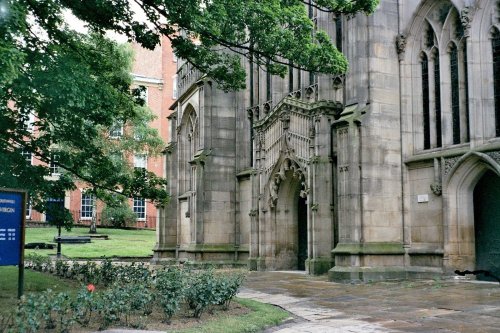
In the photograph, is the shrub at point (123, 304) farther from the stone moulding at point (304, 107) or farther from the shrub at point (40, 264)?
the stone moulding at point (304, 107)

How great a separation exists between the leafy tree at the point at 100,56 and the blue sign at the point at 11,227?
2.20 m

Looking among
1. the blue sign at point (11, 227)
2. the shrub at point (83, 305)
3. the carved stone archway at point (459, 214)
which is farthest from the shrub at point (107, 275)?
the carved stone archway at point (459, 214)

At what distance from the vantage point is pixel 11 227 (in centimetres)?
930

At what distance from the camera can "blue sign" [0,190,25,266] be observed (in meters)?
9.16

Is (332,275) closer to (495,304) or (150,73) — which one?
(495,304)

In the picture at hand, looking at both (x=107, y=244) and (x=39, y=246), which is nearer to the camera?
(x=39, y=246)

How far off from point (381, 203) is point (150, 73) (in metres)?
42.1

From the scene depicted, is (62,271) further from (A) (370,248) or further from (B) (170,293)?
(A) (370,248)

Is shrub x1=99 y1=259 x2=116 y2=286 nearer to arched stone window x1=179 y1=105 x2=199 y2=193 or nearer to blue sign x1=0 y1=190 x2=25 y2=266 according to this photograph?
blue sign x1=0 y1=190 x2=25 y2=266

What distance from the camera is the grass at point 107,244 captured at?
30.5 metres

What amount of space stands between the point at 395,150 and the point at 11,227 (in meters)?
11.4

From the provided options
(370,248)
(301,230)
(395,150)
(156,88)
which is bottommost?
(370,248)

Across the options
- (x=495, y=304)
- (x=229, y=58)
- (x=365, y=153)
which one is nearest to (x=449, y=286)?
(x=495, y=304)

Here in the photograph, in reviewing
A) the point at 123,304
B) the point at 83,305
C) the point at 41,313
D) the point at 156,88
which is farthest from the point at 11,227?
the point at 156,88
